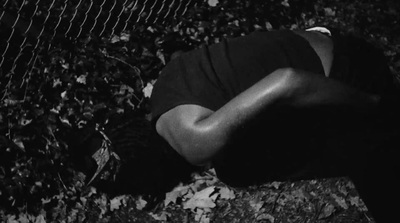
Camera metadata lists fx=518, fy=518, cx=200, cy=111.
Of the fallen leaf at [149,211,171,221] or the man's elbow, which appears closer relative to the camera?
the man's elbow

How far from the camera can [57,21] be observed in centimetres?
388

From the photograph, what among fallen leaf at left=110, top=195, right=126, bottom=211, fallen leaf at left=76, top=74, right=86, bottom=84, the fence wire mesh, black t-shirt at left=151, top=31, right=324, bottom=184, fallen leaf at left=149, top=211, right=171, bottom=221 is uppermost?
black t-shirt at left=151, top=31, right=324, bottom=184

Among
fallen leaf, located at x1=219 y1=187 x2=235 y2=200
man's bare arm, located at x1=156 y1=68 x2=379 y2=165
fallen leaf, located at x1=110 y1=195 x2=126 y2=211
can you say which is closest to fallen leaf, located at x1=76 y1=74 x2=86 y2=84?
fallen leaf, located at x1=110 y1=195 x2=126 y2=211

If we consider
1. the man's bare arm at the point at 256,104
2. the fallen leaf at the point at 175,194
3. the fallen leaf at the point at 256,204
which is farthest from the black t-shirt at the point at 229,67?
the fallen leaf at the point at 256,204

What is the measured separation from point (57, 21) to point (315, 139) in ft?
6.91

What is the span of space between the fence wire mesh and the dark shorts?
Answer: 151 centimetres

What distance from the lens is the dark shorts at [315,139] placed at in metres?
2.55

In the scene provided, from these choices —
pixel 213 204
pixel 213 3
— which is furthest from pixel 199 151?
pixel 213 3

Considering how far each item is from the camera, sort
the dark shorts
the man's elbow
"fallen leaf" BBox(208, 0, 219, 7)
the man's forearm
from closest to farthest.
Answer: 1. the man's forearm
2. the man's elbow
3. the dark shorts
4. "fallen leaf" BBox(208, 0, 219, 7)

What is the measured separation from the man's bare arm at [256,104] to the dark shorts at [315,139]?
0.09m

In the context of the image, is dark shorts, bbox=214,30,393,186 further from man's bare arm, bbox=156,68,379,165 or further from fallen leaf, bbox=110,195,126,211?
fallen leaf, bbox=110,195,126,211

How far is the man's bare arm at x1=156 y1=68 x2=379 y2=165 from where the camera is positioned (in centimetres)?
208

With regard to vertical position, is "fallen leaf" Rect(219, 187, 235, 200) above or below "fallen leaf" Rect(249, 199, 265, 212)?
above

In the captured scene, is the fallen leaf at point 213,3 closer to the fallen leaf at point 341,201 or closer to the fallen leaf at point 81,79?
the fallen leaf at point 81,79
